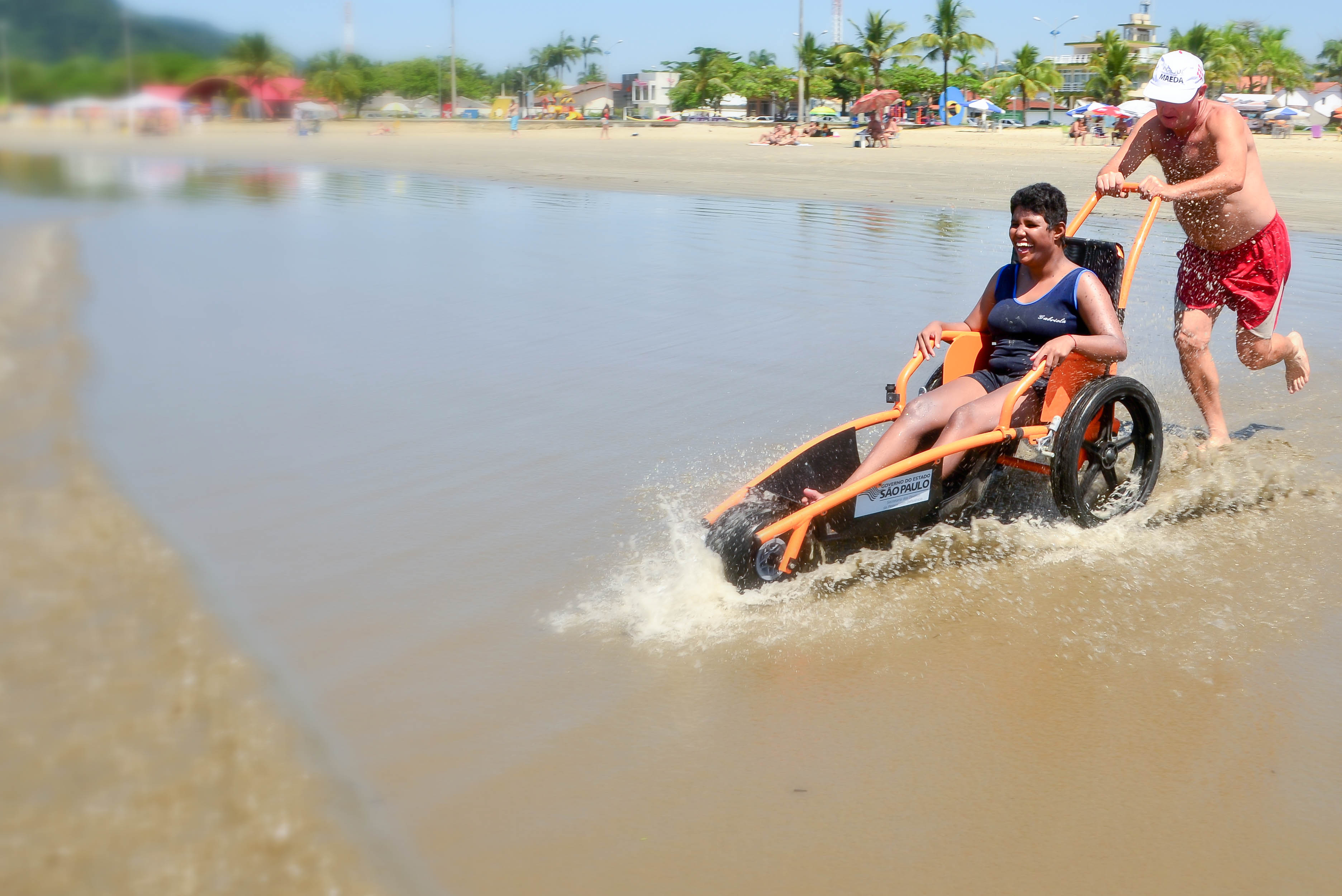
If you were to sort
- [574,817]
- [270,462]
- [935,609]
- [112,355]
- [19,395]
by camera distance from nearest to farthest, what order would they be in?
[574,817], [935,609], [270,462], [19,395], [112,355]

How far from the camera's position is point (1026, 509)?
4125 millimetres

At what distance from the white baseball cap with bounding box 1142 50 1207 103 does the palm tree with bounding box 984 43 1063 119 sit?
5370 cm

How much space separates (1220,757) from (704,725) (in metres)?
1.19

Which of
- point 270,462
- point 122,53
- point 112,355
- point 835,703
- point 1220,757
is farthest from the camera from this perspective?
point 122,53

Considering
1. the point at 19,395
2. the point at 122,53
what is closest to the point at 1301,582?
the point at 19,395

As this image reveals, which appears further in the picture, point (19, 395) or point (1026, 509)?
point (19, 395)

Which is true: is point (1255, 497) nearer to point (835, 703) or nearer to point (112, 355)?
point (835, 703)

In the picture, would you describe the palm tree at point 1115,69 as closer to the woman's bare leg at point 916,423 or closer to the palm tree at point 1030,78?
the palm tree at point 1030,78

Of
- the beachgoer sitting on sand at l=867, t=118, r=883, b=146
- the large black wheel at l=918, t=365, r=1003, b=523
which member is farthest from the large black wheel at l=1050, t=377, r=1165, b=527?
the beachgoer sitting on sand at l=867, t=118, r=883, b=146

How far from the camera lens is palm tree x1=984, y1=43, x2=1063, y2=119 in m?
54.8

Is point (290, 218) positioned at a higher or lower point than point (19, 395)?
higher

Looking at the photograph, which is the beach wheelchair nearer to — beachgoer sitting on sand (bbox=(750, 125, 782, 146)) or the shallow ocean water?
the shallow ocean water

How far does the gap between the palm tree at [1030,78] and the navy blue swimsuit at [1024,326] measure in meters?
54.4

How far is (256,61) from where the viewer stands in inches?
609
